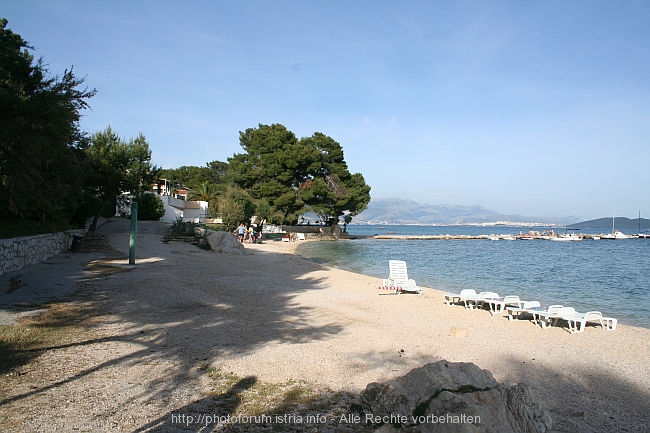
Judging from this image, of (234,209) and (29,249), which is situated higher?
(234,209)

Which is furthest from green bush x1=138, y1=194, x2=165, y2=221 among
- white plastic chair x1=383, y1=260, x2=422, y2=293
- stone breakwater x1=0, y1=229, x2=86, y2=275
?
white plastic chair x1=383, y1=260, x2=422, y2=293

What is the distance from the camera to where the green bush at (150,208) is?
40.7 metres

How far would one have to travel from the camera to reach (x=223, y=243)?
23938 mm

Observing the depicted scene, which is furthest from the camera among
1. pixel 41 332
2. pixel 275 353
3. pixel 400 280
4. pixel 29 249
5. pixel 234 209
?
pixel 234 209

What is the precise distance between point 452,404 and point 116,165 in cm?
2314

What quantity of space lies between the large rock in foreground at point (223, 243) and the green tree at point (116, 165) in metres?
4.79

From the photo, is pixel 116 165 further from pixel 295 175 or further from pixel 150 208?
pixel 295 175

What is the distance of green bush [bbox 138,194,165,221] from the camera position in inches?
1604

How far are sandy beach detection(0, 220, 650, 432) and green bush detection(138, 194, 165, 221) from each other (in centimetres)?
2908

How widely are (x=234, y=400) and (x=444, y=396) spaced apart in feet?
7.25

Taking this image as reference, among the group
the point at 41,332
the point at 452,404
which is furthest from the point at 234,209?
the point at 452,404

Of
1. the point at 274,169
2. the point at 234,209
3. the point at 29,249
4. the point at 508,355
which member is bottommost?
the point at 508,355

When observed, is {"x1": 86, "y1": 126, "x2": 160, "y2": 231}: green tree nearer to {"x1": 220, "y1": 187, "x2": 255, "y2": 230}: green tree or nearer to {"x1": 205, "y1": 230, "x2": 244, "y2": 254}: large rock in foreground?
{"x1": 205, "y1": 230, "x2": 244, "y2": 254}: large rock in foreground

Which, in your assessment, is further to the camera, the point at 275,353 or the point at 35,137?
the point at 35,137
